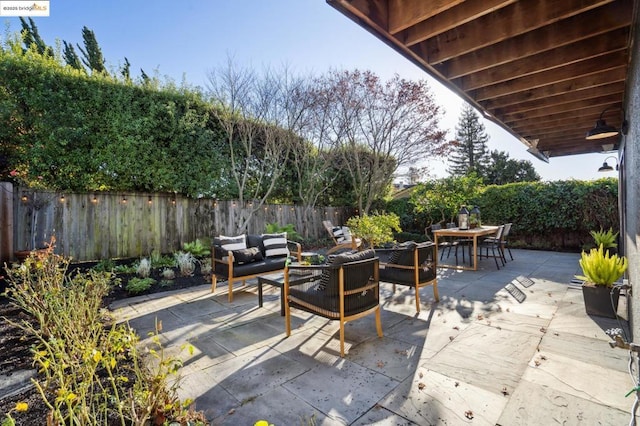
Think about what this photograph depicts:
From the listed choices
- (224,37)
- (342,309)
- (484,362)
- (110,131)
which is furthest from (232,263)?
(224,37)

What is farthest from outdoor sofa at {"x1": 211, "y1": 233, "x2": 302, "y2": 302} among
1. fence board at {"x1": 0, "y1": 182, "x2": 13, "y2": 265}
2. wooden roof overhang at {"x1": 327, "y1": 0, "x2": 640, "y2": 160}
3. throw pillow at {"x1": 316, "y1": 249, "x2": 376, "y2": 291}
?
wooden roof overhang at {"x1": 327, "y1": 0, "x2": 640, "y2": 160}

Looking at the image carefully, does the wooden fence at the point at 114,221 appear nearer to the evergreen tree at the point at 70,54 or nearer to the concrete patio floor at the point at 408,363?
the concrete patio floor at the point at 408,363

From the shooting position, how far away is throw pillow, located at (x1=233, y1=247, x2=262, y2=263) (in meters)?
4.37

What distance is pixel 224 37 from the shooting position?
644 cm

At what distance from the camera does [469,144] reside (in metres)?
26.9

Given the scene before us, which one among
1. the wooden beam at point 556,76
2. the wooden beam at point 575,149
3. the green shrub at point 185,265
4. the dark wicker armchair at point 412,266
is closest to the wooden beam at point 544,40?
the wooden beam at point 556,76

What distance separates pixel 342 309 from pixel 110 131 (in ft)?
19.5

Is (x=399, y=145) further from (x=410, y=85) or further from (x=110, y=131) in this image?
(x=110, y=131)

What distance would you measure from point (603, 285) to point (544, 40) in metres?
2.70

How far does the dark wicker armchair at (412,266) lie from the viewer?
3.49 m

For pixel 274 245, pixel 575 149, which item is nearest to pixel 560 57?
pixel 274 245

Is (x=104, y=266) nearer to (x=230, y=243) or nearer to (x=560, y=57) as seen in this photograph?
(x=230, y=243)

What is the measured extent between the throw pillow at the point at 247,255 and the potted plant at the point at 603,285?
13.8 feet

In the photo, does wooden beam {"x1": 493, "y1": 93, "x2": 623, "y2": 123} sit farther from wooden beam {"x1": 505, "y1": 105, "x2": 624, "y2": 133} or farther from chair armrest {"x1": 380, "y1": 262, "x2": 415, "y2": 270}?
chair armrest {"x1": 380, "y1": 262, "x2": 415, "y2": 270}
